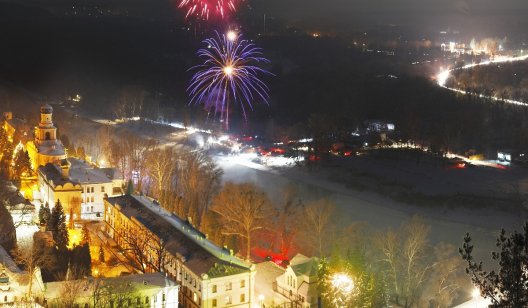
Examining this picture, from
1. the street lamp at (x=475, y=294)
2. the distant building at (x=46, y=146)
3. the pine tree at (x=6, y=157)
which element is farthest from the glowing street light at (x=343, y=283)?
the pine tree at (x=6, y=157)

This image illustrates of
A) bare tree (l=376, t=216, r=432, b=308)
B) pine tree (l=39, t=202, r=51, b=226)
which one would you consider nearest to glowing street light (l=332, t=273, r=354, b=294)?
bare tree (l=376, t=216, r=432, b=308)

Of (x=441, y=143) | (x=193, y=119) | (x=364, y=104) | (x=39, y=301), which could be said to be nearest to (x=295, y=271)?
(x=39, y=301)

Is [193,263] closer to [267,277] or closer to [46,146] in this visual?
[267,277]

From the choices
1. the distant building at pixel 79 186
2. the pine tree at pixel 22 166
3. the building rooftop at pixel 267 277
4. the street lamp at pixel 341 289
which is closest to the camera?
the street lamp at pixel 341 289

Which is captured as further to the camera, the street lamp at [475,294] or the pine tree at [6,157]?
the pine tree at [6,157]

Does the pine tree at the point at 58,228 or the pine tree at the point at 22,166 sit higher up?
the pine tree at the point at 22,166

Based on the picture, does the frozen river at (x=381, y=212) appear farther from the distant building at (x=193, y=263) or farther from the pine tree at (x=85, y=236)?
the pine tree at (x=85, y=236)
